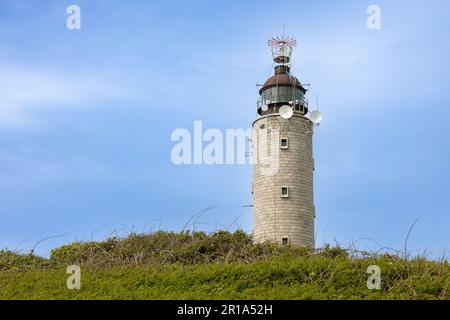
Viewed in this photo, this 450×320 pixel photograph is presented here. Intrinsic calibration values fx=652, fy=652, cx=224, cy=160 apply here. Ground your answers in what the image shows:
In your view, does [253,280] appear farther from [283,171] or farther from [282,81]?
[282,81]

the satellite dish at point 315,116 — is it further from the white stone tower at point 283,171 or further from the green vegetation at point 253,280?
the green vegetation at point 253,280

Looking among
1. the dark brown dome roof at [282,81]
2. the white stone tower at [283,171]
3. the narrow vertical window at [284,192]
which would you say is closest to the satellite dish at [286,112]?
the white stone tower at [283,171]

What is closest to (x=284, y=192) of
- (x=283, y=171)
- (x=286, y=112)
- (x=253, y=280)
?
(x=283, y=171)

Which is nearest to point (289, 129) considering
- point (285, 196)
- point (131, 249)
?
point (285, 196)

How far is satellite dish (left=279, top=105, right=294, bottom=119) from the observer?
35.0 m

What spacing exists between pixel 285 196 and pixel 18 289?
2352cm

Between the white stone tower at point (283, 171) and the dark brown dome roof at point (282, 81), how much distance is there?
1.54ft

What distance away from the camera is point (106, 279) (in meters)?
11.9

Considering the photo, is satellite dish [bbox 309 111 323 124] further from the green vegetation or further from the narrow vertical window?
the green vegetation

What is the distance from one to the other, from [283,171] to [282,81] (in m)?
5.98

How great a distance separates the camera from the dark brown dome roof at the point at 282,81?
37.5 m

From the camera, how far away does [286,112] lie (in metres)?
35.1
